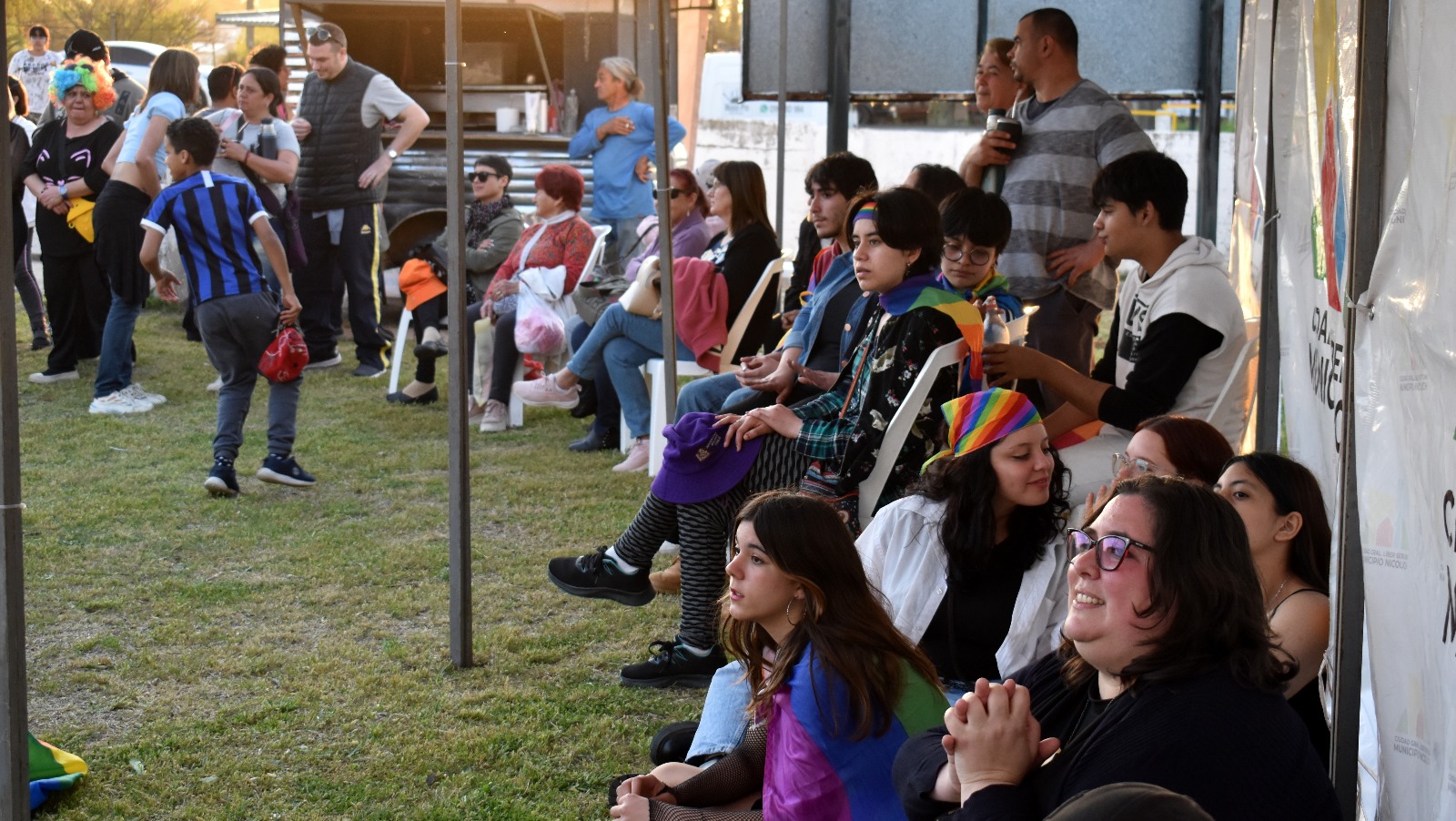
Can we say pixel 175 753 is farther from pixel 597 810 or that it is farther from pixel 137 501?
pixel 137 501

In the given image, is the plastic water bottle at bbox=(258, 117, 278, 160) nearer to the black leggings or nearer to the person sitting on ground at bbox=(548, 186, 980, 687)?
the person sitting on ground at bbox=(548, 186, 980, 687)

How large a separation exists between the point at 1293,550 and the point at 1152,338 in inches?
47.6

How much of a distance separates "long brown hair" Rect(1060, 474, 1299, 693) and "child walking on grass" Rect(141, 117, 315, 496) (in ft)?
15.6

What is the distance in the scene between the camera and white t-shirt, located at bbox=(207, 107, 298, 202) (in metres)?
7.89

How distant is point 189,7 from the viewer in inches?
930

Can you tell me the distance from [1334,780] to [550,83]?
10.6 meters

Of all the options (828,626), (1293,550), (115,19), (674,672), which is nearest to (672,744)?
(674,672)

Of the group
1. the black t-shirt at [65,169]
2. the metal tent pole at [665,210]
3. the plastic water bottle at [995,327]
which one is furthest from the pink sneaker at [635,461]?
the black t-shirt at [65,169]

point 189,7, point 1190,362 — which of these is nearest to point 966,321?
point 1190,362

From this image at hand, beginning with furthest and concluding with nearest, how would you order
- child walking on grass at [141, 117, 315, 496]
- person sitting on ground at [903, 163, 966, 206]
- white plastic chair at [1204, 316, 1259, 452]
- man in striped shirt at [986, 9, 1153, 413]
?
1. child walking on grass at [141, 117, 315, 496]
2. person sitting on ground at [903, 163, 966, 206]
3. man in striped shirt at [986, 9, 1153, 413]
4. white plastic chair at [1204, 316, 1259, 452]

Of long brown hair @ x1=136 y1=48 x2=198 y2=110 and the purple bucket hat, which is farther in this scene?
long brown hair @ x1=136 y1=48 x2=198 y2=110

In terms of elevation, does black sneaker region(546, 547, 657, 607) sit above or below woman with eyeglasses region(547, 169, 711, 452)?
below

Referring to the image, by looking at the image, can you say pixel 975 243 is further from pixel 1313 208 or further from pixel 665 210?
pixel 665 210

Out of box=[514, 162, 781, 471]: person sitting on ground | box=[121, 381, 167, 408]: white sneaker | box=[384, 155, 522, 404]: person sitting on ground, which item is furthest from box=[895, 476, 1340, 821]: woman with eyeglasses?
box=[121, 381, 167, 408]: white sneaker
